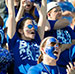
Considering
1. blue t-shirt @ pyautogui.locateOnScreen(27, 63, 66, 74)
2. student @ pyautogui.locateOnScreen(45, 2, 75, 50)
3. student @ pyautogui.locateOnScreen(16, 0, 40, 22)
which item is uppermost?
student @ pyautogui.locateOnScreen(16, 0, 40, 22)

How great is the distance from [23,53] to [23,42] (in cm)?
16

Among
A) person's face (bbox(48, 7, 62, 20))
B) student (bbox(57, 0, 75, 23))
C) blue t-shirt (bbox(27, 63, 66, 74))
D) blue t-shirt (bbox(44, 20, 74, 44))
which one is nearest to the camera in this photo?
blue t-shirt (bbox(27, 63, 66, 74))

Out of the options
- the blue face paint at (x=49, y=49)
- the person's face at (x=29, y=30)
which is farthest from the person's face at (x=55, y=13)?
the blue face paint at (x=49, y=49)

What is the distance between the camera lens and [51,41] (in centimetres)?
336

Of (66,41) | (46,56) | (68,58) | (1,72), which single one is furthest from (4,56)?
(66,41)

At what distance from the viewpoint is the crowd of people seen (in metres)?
3.28

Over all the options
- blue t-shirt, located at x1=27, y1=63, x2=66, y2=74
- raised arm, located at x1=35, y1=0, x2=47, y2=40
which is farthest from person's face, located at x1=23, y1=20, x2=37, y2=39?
blue t-shirt, located at x1=27, y1=63, x2=66, y2=74

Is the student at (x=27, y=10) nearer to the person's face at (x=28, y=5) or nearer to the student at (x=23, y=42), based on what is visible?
the person's face at (x=28, y=5)

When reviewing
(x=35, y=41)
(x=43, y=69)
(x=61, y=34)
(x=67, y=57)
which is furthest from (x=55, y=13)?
(x=43, y=69)

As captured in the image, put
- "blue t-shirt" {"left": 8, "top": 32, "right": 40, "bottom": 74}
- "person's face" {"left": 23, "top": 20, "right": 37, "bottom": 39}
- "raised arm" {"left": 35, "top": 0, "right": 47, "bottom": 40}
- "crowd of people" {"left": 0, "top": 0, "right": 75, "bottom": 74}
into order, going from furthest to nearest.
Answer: "raised arm" {"left": 35, "top": 0, "right": 47, "bottom": 40} → "person's face" {"left": 23, "top": 20, "right": 37, "bottom": 39} → "blue t-shirt" {"left": 8, "top": 32, "right": 40, "bottom": 74} → "crowd of people" {"left": 0, "top": 0, "right": 75, "bottom": 74}

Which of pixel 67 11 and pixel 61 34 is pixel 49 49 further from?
pixel 67 11

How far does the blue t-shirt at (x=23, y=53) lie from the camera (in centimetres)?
382

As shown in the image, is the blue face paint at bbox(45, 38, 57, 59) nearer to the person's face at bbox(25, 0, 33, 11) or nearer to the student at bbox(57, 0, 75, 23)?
the person's face at bbox(25, 0, 33, 11)

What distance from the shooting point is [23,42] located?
13.1 feet
